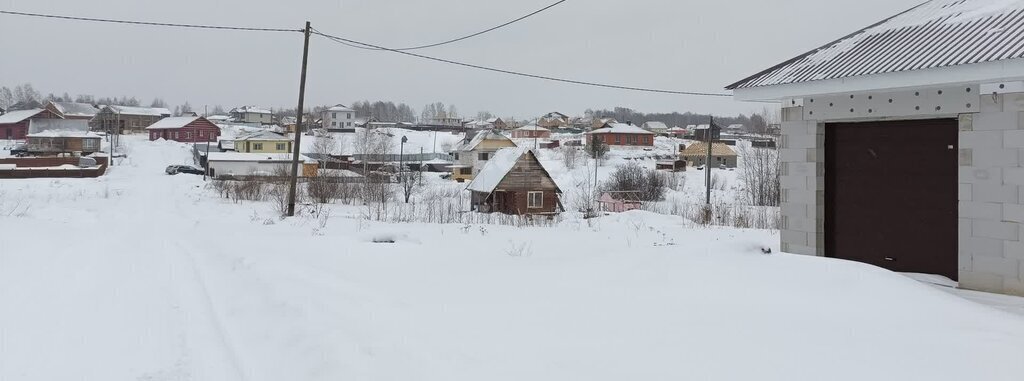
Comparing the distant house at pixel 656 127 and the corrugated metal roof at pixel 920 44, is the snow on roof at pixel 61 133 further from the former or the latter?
the distant house at pixel 656 127

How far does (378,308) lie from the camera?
7273mm

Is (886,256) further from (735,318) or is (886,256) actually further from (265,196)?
(265,196)

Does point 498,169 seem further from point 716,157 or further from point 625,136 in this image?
point 625,136

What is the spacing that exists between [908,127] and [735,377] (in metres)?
7.13

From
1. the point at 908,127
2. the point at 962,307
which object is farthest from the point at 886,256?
the point at 962,307

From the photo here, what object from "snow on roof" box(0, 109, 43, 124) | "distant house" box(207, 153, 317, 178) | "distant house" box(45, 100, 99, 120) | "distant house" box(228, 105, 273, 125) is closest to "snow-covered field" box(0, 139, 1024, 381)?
"distant house" box(207, 153, 317, 178)

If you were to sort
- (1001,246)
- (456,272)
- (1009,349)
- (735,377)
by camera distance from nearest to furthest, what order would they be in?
(735,377) < (1009,349) < (1001,246) < (456,272)

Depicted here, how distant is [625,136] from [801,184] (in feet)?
328

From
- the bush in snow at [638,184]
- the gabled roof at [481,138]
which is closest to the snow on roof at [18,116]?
the gabled roof at [481,138]

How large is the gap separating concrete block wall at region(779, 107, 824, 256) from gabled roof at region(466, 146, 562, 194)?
1034 inches

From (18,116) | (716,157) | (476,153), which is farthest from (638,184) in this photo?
(18,116)

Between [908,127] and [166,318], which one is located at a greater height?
[908,127]

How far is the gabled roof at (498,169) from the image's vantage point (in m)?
37.7

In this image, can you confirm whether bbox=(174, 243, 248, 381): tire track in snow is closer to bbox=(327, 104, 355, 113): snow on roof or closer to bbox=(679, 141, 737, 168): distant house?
bbox=(679, 141, 737, 168): distant house
